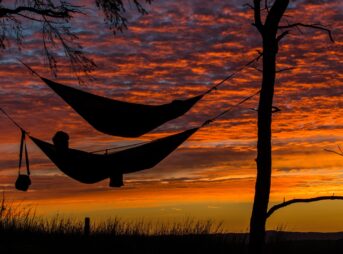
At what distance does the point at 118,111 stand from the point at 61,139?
0.59 meters

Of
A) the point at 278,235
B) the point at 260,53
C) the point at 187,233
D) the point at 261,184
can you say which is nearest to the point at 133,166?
the point at 261,184

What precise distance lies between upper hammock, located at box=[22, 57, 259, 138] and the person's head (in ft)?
0.82

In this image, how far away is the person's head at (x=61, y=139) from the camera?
Answer: 4.94 metres

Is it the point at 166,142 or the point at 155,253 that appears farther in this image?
the point at 155,253

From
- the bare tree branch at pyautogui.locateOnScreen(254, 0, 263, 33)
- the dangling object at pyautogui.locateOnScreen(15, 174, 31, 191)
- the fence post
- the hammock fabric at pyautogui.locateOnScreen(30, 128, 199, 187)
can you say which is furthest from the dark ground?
the bare tree branch at pyautogui.locateOnScreen(254, 0, 263, 33)

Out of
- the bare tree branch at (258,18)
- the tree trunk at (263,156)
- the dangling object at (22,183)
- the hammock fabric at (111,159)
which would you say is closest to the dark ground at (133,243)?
the dangling object at (22,183)

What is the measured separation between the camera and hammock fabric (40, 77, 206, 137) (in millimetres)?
4930

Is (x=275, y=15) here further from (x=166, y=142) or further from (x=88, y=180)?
(x=88, y=180)

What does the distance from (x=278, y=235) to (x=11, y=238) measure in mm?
4037

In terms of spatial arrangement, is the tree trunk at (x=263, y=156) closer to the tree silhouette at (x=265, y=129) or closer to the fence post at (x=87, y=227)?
the tree silhouette at (x=265, y=129)

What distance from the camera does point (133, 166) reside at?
16.3 ft

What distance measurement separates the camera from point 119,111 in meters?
4.99

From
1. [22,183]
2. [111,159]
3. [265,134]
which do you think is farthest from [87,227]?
[265,134]

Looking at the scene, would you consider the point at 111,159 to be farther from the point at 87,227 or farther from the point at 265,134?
the point at 87,227
